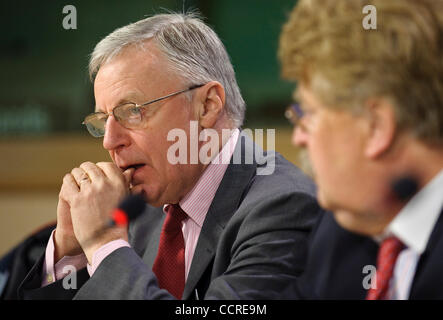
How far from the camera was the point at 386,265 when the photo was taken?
1.13 m

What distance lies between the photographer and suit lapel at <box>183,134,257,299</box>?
60.6 inches

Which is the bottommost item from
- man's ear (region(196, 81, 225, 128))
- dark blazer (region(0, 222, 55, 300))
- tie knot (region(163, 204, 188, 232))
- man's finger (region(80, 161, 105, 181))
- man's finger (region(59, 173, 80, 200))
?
dark blazer (region(0, 222, 55, 300))

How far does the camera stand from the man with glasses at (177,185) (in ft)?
4.71

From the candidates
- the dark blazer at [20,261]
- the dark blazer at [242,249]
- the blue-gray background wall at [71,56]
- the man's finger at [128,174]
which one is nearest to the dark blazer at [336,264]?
the dark blazer at [242,249]

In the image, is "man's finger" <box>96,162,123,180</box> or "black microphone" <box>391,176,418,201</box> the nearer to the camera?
"black microphone" <box>391,176,418,201</box>

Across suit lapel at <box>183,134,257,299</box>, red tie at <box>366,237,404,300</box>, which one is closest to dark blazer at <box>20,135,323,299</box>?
suit lapel at <box>183,134,257,299</box>

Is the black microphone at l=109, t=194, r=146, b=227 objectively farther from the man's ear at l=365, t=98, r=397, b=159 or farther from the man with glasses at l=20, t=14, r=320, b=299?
the man's ear at l=365, t=98, r=397, b=159

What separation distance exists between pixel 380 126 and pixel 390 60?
114 millimetres

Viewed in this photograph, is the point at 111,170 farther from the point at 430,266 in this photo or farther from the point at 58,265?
the point at 430,266

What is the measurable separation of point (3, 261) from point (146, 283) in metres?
1.14

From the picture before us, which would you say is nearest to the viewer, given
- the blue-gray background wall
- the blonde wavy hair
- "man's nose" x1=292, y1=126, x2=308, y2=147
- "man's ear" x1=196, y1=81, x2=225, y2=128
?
the blonde wavy hair

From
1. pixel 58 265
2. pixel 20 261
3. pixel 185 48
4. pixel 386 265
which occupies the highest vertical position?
pixel 185 48

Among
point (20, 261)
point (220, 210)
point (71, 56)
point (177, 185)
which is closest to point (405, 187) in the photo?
point (220, 210)
